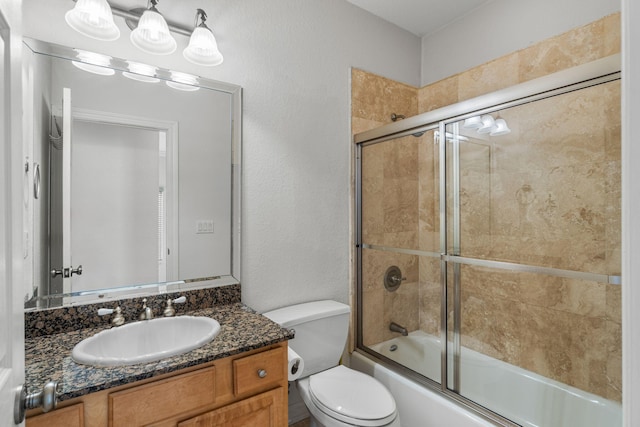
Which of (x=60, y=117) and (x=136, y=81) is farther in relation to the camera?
(x=136, y=81)

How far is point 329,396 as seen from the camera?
61.4 inches

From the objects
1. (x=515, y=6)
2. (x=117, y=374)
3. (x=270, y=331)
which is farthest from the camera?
(x=515, y=6)

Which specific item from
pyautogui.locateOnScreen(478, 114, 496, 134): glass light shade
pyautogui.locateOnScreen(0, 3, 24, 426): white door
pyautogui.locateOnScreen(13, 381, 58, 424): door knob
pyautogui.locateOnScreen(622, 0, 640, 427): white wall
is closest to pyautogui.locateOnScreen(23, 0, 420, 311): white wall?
pyautogui.locateOnScreen(478, 114, 496, 134): glass light shade

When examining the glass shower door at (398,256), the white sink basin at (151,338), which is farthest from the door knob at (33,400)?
the glass shower door at (398,256)

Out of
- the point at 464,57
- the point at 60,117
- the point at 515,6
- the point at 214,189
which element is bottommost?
the point at 214,189

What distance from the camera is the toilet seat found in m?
1.40

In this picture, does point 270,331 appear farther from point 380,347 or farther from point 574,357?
point 574,357

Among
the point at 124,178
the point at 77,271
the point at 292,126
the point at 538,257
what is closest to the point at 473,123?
the point at 538,257

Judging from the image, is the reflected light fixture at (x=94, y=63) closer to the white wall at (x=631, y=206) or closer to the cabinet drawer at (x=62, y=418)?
the cabinet drawer at (x=62, y=418)

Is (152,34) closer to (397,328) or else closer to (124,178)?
(124,178)

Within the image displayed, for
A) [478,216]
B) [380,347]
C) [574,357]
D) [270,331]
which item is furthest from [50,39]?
[574,357]

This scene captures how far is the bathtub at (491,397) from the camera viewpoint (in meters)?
1.53

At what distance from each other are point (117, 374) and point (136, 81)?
119 centimetres

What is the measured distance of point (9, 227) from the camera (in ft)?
1.91
